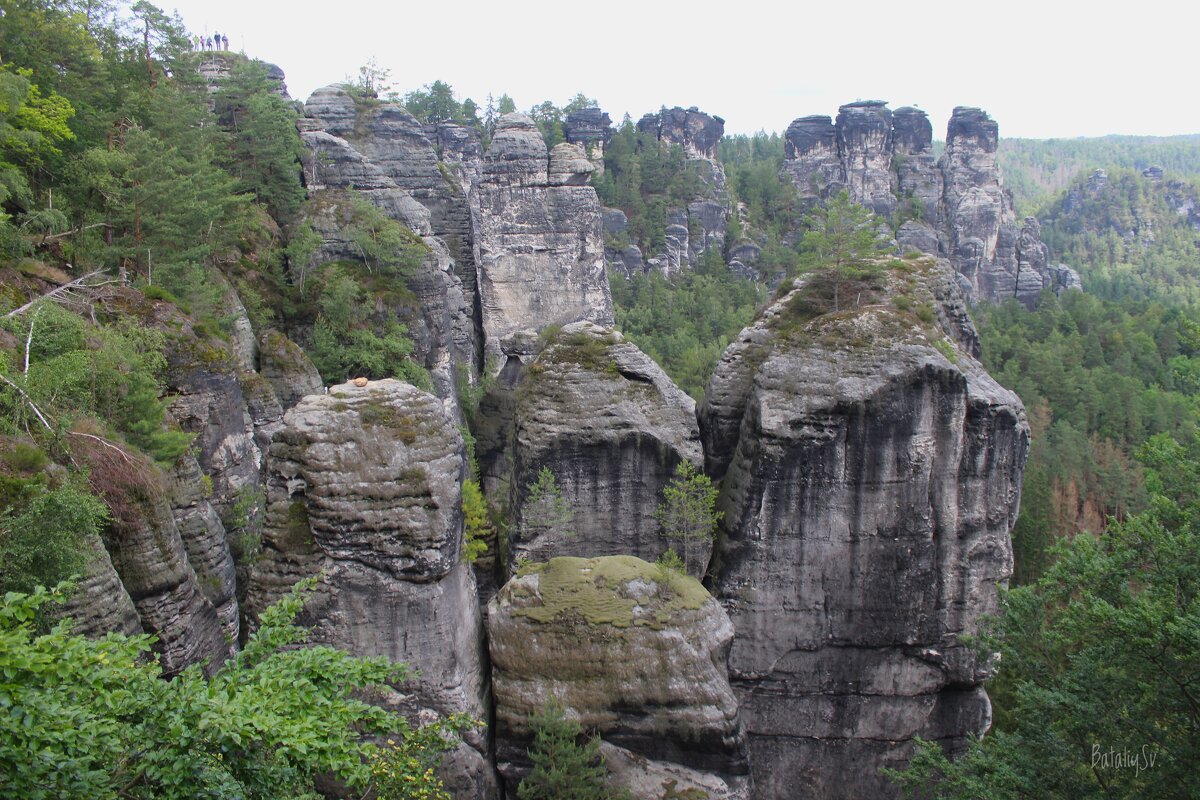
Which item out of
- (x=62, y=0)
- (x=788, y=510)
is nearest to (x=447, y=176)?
(x=62, y=0)

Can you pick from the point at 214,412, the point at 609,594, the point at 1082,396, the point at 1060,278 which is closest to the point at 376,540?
the point at 609,594

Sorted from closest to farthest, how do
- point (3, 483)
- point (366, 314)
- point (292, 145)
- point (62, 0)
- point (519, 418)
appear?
point (3, 483)
point (519, 418)
point (62, 0)
point (366, 314)
point (292, 145)

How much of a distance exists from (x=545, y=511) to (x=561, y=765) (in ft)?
19.7

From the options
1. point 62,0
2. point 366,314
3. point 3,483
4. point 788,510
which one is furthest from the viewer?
point 366,314

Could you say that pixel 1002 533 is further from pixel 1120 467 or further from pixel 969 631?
pixel 1120 467

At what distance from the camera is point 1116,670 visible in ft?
35.1

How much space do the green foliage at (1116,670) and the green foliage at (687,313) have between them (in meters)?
36.3

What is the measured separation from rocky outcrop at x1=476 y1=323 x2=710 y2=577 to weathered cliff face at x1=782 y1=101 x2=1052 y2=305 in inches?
3171

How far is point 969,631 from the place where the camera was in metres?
17.0

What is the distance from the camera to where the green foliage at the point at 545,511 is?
17359 millimetres

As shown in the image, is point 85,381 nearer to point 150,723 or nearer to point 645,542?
point 150,723

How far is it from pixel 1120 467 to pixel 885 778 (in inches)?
1571

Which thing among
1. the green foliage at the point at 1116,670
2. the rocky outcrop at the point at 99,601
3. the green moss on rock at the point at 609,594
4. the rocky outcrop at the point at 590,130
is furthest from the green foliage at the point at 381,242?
the rocky outcrop at the point at 590,130

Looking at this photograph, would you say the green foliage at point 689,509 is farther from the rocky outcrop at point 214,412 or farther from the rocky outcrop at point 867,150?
the rocky outcrop at point 867,150
